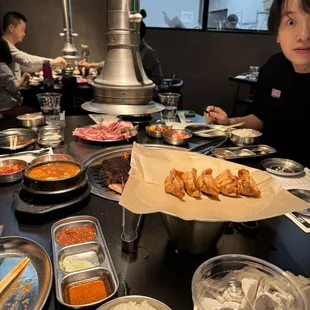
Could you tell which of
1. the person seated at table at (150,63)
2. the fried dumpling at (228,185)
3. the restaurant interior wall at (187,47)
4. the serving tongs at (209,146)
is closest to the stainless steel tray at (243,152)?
the serving tongs at (209,146)

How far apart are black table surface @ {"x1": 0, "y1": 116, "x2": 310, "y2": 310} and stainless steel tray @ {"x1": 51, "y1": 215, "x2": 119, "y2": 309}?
0.05 meters

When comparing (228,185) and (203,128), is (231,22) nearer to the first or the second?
(203,128)

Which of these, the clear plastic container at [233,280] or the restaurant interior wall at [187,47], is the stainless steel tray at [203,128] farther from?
the restaurant interior wall at [187,47]

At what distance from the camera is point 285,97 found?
2.62 meters

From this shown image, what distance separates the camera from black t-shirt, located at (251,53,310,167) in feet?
8.20

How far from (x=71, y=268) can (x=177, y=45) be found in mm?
6852

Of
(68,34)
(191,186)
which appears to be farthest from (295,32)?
(68,34)

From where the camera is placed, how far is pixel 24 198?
4.87ft

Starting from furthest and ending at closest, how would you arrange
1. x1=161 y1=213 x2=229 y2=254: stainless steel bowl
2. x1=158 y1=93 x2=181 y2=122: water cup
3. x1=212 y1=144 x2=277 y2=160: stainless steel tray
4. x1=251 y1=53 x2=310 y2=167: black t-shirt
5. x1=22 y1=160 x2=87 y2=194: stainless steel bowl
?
1. x1=158 y1=93 x2=181 y2=122: water cup
2. x1=251 y1=53 x2=310 y2=167: black t-shirt
3. x1=212 y1=144 x2=277 y2=160: stainless steel tray
4. x1=22 y1=160 x2=87 y2=194: stainless steel bowl
5. x1=161 y1=213 x2=229 y2=254: stainless steel bowl

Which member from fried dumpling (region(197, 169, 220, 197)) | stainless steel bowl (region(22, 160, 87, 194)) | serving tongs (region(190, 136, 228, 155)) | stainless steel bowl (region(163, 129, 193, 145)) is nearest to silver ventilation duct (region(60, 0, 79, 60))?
stainless steel bowl (region(163, 129, 193, 145))

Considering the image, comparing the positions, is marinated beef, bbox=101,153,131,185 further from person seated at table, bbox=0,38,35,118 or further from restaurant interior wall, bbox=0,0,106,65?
restaurant interior wall, bbox=0,0,106,65

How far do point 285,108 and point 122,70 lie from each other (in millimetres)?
1851

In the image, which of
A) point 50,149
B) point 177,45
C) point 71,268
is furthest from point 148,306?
point 177,45

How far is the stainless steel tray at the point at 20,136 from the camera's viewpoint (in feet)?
7.29
